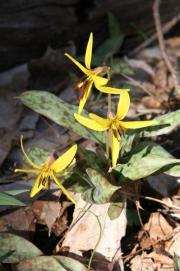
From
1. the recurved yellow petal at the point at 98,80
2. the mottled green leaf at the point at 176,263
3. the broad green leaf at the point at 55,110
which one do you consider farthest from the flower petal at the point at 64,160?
the mottled green leaf at the point at 176,263

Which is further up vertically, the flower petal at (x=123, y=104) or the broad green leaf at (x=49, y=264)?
the flower petal at (x=123, y=104)

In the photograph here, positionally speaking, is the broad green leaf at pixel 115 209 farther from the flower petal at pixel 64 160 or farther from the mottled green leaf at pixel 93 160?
the flower petal at pixel 64 160

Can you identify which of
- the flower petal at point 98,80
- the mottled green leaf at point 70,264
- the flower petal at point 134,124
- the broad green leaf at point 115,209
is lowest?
the mottled green leaf at point 70,264

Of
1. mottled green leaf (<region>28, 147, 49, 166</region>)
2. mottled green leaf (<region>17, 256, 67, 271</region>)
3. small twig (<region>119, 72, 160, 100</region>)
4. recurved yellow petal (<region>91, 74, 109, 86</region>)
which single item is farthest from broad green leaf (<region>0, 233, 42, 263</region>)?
small twig (<region>119, 72, 160, 100</region>)

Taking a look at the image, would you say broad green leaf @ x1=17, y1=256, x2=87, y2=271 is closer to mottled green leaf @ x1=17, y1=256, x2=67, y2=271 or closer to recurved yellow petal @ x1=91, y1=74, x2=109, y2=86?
mottled green leaf @ x1=17, y1=256, x2=67, y2=271

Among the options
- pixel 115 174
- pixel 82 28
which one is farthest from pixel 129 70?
pixel 115 174

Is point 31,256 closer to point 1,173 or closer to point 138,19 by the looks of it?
point 1,173
